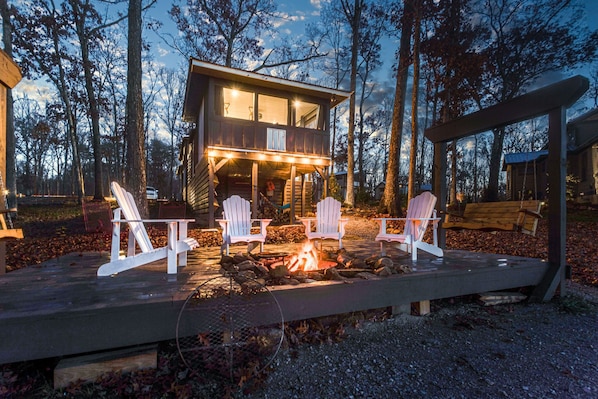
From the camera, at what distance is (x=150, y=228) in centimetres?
776

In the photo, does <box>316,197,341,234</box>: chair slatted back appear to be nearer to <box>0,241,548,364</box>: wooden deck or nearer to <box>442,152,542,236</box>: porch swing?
<box>0,241,548,364</box>: wooden deck

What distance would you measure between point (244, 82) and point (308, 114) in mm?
3023

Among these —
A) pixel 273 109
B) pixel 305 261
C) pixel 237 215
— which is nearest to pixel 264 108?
pixel 273 109

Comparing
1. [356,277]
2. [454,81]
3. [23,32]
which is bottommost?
[356,277]

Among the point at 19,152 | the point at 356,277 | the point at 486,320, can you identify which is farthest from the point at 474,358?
the point at 19,152

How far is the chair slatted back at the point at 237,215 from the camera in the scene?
3910mm

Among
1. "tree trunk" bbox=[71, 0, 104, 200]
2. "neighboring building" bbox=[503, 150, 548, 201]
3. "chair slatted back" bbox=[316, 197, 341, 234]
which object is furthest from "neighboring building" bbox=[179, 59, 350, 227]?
"neighboring building" bbox=[503, 150, 548, 201]

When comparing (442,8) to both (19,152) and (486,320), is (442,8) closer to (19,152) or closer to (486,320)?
(486,320)

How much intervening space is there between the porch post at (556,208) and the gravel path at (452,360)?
37 cm

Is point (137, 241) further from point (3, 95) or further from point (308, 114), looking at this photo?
point (308, 114)

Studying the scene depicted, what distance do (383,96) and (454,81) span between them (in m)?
12.2

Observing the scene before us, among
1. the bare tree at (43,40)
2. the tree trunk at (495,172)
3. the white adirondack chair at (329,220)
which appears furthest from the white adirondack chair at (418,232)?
the bare tree at (43,40)

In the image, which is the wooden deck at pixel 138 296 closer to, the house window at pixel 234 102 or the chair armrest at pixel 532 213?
the chair armrest at pixel 532 213

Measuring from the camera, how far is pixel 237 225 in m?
4.01
